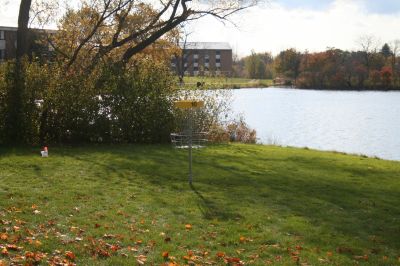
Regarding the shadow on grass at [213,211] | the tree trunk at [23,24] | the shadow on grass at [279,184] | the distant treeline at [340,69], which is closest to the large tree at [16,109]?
the shadow on grass at [279,184]

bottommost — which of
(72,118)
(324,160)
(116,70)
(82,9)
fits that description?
(324,160)

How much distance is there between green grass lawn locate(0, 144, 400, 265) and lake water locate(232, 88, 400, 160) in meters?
13.1

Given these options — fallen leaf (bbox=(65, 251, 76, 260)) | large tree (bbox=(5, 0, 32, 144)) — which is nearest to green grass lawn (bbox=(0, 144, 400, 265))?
fallen leaf (bbox=(65, 251, 76, 260))

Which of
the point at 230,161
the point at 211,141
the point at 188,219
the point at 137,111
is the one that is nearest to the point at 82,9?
the point at 137,111

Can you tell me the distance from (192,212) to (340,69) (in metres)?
86.0

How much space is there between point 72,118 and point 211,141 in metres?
6.62

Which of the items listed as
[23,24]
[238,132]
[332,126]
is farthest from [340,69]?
[23,24]

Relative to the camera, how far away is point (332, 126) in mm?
37312

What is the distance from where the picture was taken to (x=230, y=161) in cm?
1625

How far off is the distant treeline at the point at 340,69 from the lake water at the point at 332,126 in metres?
34.2

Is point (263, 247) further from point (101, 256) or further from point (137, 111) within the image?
point (137, 111)

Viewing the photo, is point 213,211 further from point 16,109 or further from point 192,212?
point 16,109

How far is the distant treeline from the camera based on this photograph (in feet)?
289

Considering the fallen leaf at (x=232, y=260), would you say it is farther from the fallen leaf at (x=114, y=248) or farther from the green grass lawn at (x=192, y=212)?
the fallen leaf at (x=114, y=248)
